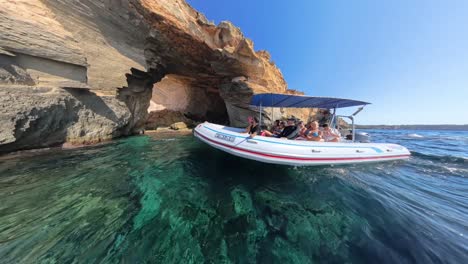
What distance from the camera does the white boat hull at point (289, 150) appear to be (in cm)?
397

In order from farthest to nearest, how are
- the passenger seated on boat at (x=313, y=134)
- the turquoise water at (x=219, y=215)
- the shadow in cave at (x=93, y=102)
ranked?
the shadow in cave at (x=93, y=102) < the passenger seated on boat at (x=313, y=134) < the turquoise water at (x=219, y=215)

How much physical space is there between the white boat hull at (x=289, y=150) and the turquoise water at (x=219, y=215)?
53 centimetres

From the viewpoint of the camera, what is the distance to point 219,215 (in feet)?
8.23

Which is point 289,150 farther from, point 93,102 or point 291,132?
point 93,102

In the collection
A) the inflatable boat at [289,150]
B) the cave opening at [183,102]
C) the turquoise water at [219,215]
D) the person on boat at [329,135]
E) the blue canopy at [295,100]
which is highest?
the cave opening at [183,102]

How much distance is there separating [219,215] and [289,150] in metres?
2.36

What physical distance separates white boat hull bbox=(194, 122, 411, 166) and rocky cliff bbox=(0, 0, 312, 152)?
18.4 feet

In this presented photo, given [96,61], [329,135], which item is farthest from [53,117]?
[329,135]

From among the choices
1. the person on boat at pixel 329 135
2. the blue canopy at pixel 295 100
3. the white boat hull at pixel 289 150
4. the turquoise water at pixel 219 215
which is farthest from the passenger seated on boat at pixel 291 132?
the person on boat at pixel 329 135

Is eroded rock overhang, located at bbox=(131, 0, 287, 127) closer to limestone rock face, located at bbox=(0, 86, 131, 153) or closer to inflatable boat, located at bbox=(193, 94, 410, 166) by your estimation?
limestone rock face, located at bbox=(0, 86, 131, 153)

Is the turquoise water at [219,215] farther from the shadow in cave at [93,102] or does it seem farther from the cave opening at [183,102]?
the cave opening at [183,102]

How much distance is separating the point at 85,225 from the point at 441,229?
536cm

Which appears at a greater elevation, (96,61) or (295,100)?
(96,61)

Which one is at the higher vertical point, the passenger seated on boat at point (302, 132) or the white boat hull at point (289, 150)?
the passenger seated on boat at point (302, 132)
